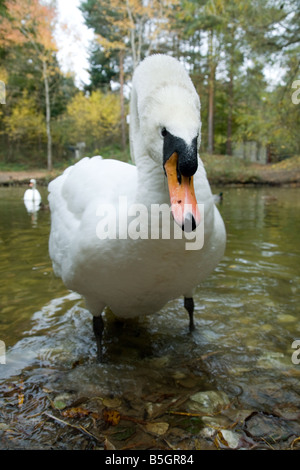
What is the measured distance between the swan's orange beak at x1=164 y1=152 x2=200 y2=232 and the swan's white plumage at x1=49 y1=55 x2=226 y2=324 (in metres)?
0.15

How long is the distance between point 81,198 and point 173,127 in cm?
121

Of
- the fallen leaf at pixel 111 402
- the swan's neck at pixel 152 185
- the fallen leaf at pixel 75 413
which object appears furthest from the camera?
the fallen leaf at pixel 111 402

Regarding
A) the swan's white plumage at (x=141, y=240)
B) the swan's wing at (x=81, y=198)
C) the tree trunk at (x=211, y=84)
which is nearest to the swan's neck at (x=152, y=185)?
the swan's white plumage at (x=141, y=240)

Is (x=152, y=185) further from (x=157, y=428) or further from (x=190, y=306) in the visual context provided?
(x=190, y=306)

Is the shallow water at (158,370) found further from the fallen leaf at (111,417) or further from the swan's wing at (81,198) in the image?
the swan's wing at (81,198)

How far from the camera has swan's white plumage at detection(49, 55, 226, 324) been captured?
1780 millimetres

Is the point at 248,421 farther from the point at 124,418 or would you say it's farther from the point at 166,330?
the point at 166,330

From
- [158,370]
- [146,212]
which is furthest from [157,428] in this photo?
[146,212]

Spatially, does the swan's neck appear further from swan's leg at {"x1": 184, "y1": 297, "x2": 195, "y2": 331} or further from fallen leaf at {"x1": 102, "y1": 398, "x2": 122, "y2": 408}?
swan's leg at {"x1": 184, "y1": 297, "x2": 195, "y2": 331}

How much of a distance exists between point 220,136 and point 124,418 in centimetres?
3625

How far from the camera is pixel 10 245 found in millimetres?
6410

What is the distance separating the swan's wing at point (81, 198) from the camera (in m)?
2.42

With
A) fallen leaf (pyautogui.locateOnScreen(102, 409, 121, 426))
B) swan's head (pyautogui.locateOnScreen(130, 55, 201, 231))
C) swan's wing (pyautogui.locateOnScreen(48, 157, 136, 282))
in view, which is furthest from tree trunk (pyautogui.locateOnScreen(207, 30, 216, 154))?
fallen leaf (pyautogui.locateOnScreen(102, 409, 121, 426))

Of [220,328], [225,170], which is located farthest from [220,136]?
[220,328]
